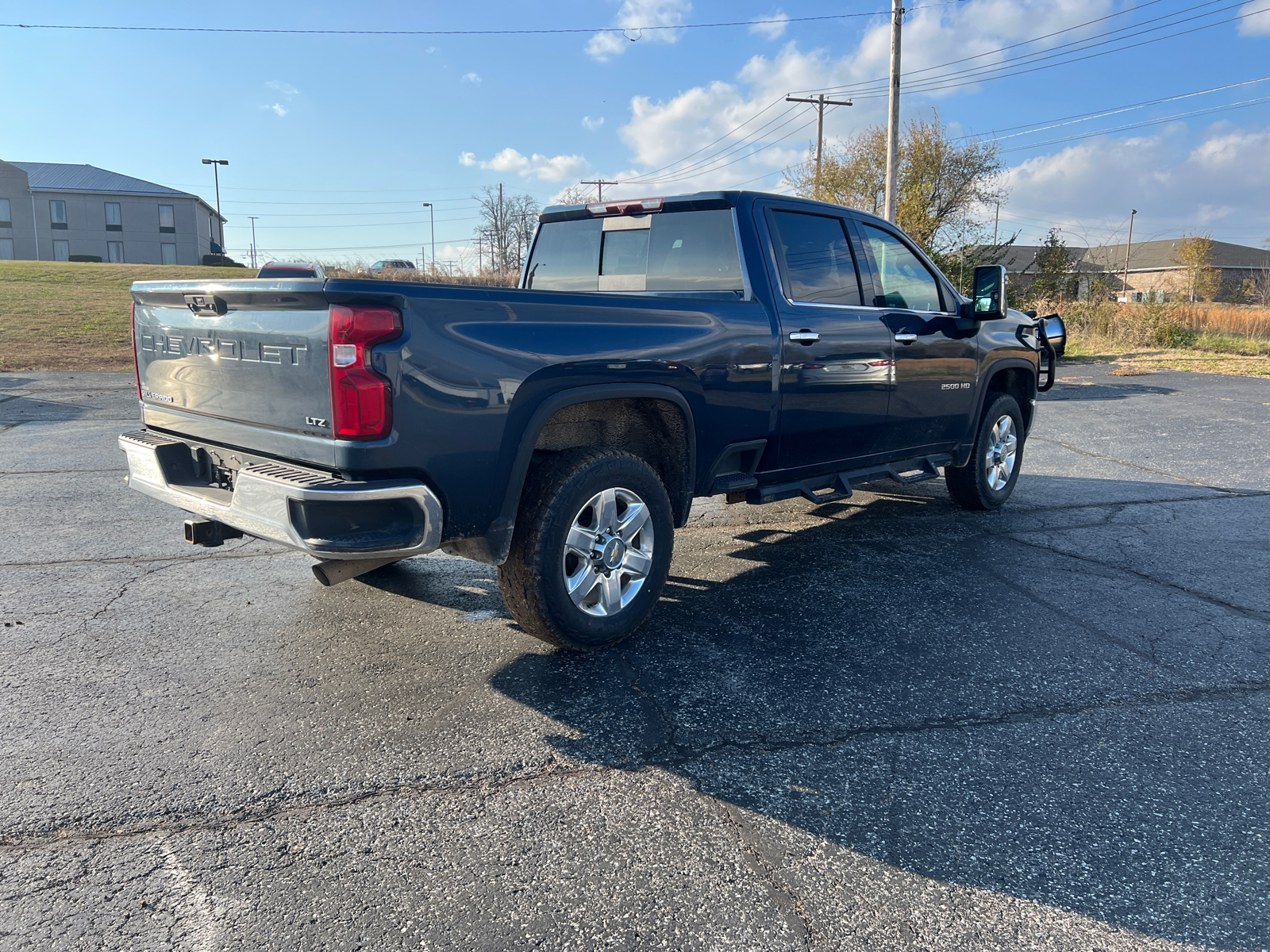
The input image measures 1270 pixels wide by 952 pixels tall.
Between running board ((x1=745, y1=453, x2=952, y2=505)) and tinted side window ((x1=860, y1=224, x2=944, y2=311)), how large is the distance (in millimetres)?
999

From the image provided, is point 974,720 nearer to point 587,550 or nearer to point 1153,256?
point 587,550

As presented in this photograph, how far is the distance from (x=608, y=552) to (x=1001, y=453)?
13.7 ft

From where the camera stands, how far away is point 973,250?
2425 cm

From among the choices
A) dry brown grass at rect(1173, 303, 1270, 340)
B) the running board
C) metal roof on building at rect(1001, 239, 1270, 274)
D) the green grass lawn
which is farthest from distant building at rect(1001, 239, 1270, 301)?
the running board

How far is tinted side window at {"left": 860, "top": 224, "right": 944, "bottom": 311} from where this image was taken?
5.46 meters

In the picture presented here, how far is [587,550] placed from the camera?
378 centimetres

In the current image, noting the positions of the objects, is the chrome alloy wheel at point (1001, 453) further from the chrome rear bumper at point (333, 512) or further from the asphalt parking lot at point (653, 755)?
the chrome rear bumper at point (333, 512)

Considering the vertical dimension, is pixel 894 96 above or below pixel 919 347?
above

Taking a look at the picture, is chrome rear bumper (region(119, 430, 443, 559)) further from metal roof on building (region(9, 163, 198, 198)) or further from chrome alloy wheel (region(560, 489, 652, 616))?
metal roof on building (region(9, 163, 198, 198))

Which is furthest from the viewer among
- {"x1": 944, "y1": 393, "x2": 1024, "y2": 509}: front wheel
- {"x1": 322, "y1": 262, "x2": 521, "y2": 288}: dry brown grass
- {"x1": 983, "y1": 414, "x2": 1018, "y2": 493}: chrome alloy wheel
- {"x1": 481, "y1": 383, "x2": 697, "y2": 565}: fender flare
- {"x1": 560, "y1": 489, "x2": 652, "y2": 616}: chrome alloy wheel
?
{"x1": 322, "y1": 262, "x2": 521, "y2": 288}: dry brown grass

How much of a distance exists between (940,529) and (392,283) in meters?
4.46

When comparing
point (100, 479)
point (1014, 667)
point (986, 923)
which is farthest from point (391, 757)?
point (100, 479)

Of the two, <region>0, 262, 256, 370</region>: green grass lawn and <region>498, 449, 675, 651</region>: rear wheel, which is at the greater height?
<region>0, 262, 256, 370</region>: green grass lawn

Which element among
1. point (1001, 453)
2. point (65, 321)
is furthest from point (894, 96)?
point (65, 321)
